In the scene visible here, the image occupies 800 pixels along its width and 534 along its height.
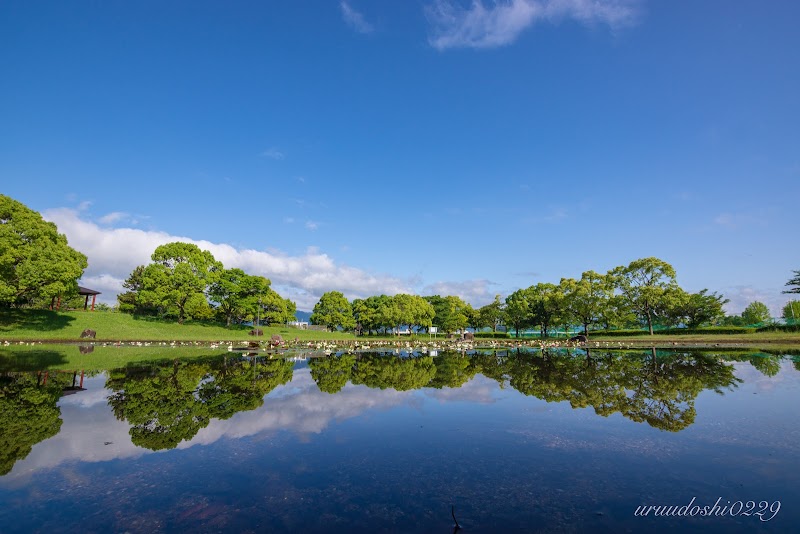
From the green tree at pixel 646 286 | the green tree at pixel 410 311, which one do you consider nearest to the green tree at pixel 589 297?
the green tree at pixel 646 286

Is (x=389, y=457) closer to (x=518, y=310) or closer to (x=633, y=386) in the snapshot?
(x=633, y=386)

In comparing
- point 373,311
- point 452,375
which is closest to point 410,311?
point 373,311

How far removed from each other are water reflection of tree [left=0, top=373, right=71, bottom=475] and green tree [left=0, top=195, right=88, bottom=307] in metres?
29.6

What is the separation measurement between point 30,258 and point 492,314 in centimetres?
8528

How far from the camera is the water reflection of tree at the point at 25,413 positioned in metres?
9.35

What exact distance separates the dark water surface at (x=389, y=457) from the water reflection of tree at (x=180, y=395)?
0.11 m

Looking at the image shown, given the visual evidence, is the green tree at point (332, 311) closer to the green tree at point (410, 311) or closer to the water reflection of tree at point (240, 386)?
the green tree at point (410, 311)

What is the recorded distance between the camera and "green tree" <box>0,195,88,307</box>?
40469 millimetres

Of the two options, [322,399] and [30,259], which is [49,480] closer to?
[322,399]

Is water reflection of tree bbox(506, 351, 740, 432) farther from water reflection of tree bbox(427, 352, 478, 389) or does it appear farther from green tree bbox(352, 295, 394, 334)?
green tree bbox(352, 295, 394, 334)

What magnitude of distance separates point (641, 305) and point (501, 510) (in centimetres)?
6923

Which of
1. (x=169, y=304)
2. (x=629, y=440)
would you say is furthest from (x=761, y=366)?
(x=169, y=304)

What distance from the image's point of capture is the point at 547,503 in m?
6.86

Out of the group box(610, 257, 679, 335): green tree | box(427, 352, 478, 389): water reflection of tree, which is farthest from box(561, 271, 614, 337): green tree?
box(427, 352, 478, 389): water reflection of tree
